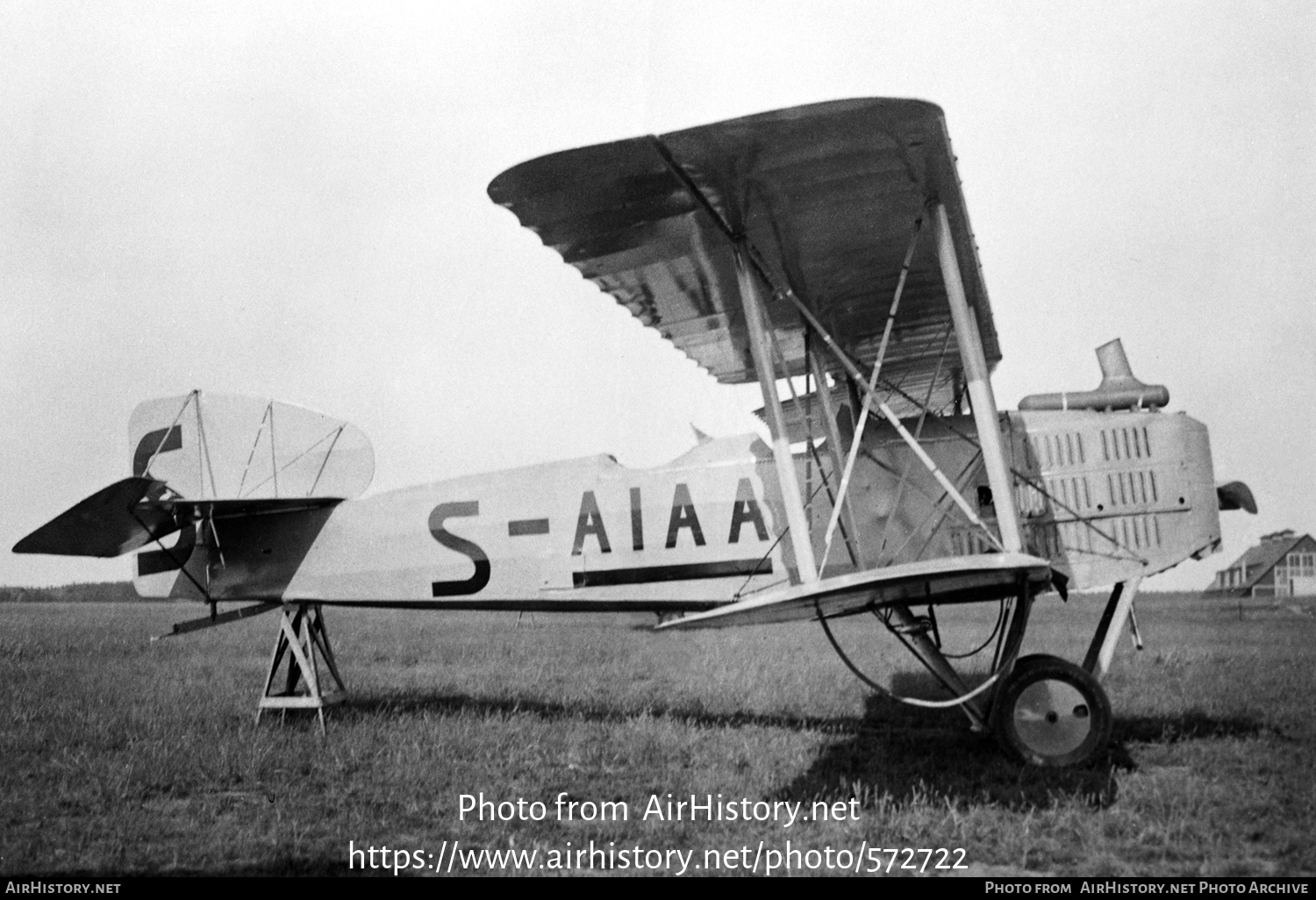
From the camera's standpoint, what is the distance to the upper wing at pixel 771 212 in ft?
13.8

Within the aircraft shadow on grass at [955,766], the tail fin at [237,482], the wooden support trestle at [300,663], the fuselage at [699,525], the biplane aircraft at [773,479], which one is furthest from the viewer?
the tail fin at [237,482]

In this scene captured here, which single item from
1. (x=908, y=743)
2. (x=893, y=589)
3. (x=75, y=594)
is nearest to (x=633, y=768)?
(x=908, y=743)

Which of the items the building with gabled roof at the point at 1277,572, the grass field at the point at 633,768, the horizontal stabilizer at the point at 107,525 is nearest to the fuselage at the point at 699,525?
the horizontal stabilizer at the point at 107,525

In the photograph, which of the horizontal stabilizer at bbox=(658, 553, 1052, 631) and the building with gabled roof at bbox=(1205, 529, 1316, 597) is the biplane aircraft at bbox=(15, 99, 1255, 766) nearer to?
the horizontal stabilizer at bbox=(658, 553, 1052, 631)

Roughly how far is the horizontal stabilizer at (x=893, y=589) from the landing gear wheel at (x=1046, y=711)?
1.62 feet

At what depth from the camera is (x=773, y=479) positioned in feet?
20.9

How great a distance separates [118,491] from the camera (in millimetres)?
6605

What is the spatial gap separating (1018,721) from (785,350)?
3.80 meters

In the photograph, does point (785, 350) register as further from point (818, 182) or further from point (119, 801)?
point (119, 801)

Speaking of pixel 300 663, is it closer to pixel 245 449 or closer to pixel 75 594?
pixel 245 449

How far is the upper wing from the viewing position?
4.22 meters

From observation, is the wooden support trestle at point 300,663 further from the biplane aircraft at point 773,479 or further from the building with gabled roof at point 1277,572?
the building with gabled roof at point 1277,572

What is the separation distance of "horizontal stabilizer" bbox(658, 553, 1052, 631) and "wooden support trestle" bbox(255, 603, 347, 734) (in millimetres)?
3792
